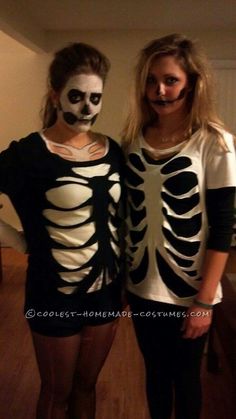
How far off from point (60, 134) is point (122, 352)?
4.64ft

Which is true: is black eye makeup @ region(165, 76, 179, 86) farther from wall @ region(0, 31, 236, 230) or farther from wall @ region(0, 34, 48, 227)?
wall @ region(0, 34, 48, 227)

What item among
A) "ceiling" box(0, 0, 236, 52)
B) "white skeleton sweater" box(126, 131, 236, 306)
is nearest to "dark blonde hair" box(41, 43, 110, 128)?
"white skeleton sweater" box(126, 131, 236, 306)

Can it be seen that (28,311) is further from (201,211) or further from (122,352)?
(122,352)

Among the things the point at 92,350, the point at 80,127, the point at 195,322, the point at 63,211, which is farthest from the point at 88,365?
the point at 80,127

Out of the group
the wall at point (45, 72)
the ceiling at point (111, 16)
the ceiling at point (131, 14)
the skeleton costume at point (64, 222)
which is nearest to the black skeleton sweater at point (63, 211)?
the skeleton costume at point (64, 222)

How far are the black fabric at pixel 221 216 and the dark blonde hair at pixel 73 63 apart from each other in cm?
44

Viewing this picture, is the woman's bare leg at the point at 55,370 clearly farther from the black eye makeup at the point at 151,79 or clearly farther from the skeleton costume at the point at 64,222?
the black eye makeup at the point at 151,79

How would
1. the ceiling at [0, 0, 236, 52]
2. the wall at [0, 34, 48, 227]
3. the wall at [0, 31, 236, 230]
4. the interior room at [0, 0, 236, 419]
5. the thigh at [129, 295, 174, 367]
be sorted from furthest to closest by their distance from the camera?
the wall at [0, 34, 48, 227] → the wall at [0, 31, 236, 230] → the ceiling at [0, 0, 236, 52] → the interior room at [0, 0, 236, 419] → the thigh at [129, 295, 174, 367]

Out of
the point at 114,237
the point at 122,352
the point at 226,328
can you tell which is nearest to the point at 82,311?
the point at 114,237

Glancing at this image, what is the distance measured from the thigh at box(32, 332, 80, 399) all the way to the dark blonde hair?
2.22 feet

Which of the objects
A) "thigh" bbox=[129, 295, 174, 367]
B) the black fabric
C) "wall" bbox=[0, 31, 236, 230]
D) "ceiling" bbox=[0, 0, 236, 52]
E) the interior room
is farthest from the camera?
"wall" bbox=[0, 31, 236, 230]

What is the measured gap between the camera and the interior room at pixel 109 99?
65.2 inches

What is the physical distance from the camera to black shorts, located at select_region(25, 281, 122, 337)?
1.05 meters

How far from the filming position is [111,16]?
11.0 ft
